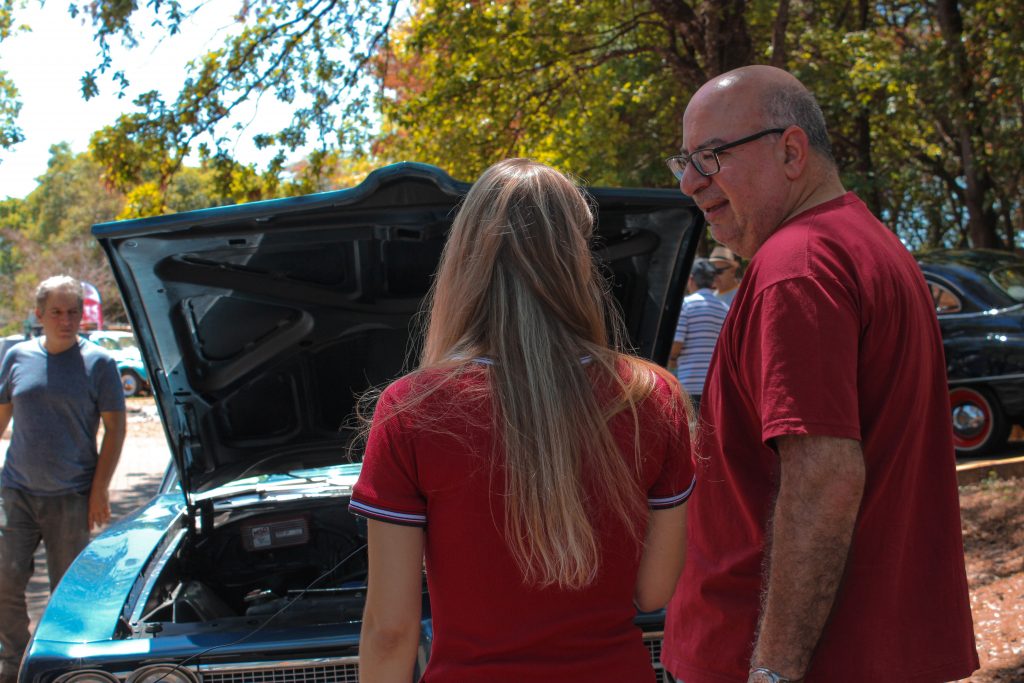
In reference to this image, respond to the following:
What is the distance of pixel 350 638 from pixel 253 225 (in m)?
1.31

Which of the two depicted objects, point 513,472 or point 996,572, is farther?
point 996,572

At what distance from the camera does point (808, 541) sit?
170 cm

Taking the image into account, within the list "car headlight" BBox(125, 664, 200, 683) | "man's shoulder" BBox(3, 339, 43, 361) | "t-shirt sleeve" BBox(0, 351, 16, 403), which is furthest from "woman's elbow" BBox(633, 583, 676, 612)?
"t-shirt sleeve" BBox(0, 351, 16, 403)

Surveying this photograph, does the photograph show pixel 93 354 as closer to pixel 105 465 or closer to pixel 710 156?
pixel 105 465

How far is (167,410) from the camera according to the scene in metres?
3.78

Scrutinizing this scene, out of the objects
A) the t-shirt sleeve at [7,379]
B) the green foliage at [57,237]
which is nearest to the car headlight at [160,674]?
the t-shirt sleeve at [7,379]

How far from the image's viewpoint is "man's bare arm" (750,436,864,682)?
5.53ft

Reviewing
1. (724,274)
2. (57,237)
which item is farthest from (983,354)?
(57,237)

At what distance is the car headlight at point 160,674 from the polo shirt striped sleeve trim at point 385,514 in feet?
4.37

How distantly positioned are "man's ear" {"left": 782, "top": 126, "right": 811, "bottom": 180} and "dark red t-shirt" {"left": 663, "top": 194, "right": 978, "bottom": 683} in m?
0.10

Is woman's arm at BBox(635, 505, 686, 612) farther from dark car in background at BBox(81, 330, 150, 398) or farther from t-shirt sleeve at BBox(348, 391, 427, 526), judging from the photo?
dark car in background at BBox(81, 330, 150, 398)

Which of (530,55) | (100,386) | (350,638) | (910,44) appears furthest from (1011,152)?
(350,638)

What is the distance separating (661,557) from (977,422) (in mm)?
7607

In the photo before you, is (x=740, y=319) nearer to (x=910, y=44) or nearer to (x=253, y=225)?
(x=253, y=225)
